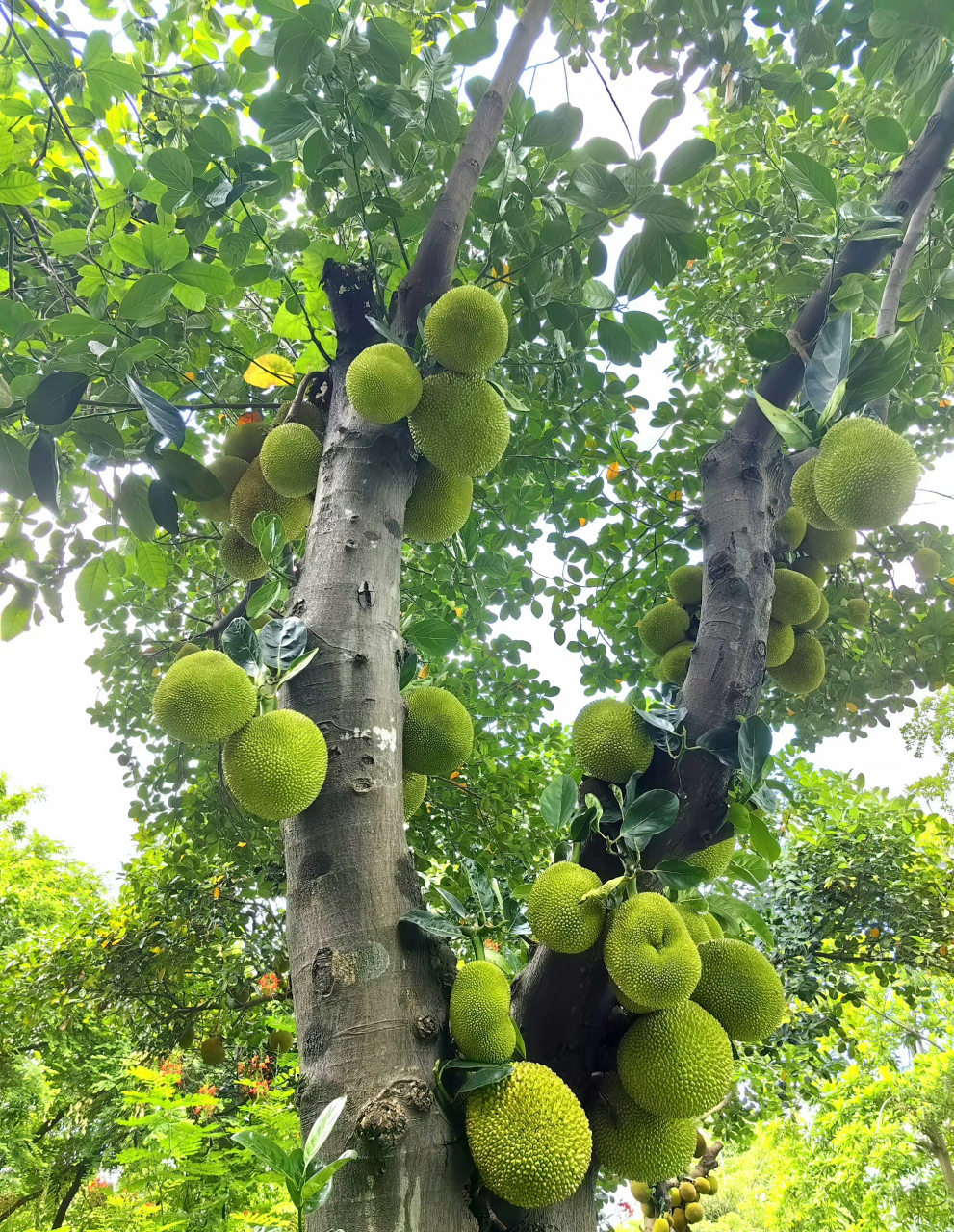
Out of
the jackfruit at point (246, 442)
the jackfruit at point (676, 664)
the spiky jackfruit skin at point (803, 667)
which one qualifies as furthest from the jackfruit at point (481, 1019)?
the jackfruit at point (246, 442)

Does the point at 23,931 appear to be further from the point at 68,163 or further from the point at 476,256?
the point at 476,256

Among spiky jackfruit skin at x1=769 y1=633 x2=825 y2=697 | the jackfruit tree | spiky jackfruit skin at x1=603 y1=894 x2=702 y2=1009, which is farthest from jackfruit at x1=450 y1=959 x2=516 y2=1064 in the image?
spiky jackfruit skin at x1=769 y1=633 x2=825 y2=697

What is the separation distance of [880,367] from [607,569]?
1611 mm

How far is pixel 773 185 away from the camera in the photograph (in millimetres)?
2668

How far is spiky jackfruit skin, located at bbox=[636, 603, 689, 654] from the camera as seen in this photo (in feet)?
5.28

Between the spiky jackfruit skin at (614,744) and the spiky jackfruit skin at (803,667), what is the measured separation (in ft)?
2.23

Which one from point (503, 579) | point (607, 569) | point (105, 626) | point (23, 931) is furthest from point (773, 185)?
point (23, 931)

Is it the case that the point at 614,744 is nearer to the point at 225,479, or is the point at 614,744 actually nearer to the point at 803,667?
A: the point at 803,667

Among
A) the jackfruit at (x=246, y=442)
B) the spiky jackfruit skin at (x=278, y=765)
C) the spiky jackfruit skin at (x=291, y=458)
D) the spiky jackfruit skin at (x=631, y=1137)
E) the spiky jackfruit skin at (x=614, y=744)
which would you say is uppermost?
the jackfruit at (x=246, y=442)

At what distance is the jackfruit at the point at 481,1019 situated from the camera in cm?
84

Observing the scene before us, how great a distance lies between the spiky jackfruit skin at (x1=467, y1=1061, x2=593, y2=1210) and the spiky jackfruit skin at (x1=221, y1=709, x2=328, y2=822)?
39cm

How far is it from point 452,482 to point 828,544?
2.77 feet

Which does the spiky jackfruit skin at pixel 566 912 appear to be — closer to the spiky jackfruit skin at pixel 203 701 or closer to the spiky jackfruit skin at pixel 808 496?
the spiky jackfruit skin at pixel 203 701

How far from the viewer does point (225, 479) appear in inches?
62.5
